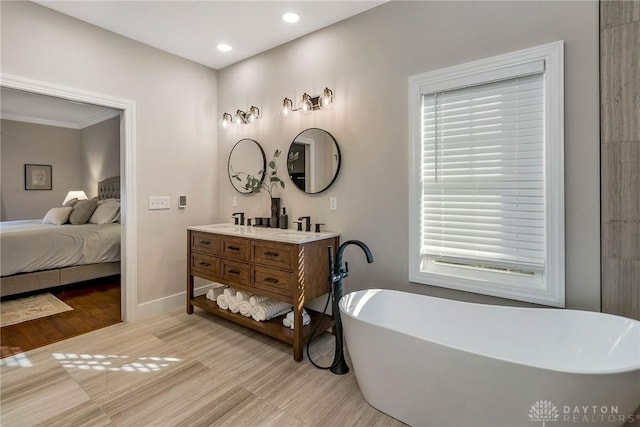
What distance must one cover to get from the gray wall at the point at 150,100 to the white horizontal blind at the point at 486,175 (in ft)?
8.10

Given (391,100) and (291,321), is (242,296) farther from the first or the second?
(391,100)

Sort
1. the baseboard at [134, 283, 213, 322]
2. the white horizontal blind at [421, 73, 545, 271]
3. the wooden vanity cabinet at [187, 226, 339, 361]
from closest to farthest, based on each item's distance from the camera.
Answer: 1. the white horizontal blind at [421, 73, 545, 271]
2. the wooden vanity cabinet at [187, 226, 339, 361]
3. the baseboard at [134, 283, 213, 322]

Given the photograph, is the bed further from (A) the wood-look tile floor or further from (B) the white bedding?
(A) the wood-look tile floor

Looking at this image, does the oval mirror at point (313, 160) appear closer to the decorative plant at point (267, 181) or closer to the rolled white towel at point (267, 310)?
the decorative plant at point (267, 181)

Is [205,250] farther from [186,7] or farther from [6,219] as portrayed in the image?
[6,219]

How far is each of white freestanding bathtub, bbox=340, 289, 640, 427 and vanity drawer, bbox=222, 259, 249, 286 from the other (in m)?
0.98

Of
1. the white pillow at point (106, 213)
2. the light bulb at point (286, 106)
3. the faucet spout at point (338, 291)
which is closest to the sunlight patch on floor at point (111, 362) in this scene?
the faucet spout at point (338, 291)

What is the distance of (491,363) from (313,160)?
6.67ft

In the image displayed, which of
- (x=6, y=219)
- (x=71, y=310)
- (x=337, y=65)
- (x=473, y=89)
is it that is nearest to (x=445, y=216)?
(x=473, y=89)

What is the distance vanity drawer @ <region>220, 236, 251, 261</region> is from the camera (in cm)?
258

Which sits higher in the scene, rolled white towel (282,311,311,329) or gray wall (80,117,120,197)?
gray wall (80,117,120,197)

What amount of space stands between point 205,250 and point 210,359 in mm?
1018

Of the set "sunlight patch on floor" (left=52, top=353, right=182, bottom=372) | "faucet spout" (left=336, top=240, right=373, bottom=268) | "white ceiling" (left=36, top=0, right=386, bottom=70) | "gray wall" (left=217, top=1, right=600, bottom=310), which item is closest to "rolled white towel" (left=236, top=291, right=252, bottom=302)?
"sunlight patch on floor" (left=52, top=353, right=182, bottom=372)

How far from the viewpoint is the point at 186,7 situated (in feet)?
7.96
